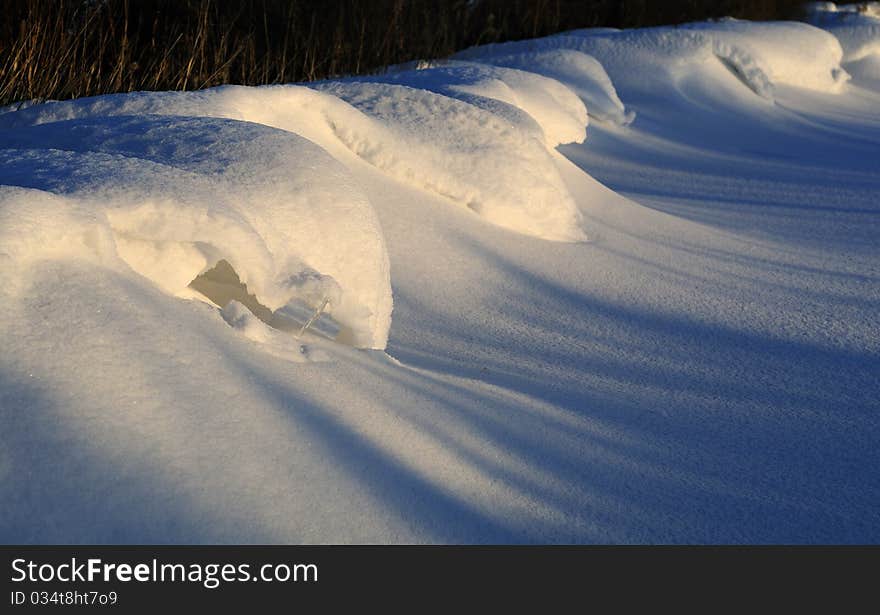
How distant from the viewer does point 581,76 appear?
18.5 feet

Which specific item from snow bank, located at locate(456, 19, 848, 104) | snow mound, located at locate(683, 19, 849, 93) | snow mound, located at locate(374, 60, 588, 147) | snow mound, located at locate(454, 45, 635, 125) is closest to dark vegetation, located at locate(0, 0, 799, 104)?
snow bank, located at locate(456, 19, 848, 104)

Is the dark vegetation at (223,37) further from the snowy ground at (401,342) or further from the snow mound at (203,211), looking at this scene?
the snow mound at (203,211)

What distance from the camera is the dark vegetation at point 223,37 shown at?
398cm

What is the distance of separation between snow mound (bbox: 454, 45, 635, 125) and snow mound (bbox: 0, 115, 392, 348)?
132 inches

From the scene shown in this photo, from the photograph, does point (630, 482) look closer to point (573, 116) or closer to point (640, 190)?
point (640, 190)

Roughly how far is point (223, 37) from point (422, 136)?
7.04ft

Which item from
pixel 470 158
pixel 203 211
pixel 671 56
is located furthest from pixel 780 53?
pixel 203 211

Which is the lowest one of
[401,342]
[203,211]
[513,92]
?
[401,342]

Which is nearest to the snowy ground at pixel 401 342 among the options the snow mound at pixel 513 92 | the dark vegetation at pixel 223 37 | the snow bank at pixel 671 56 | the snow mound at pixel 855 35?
the snow mound at pixel 513 92

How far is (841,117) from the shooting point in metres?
6.52

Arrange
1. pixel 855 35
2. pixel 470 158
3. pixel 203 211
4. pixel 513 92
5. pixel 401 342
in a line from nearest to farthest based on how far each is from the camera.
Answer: pixel 203 211, pixel 401 342, pixel 470 158, pixel 513 92, pixel 855 35

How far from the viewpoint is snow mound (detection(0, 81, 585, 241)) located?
285 centimetres

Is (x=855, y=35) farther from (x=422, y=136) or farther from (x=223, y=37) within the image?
(x=422, y=136)
